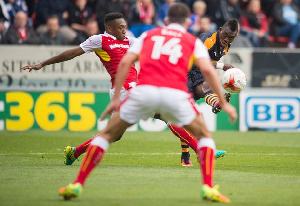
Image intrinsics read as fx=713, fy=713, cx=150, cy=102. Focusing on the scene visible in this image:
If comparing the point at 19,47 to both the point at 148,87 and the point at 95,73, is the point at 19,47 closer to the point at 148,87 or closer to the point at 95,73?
the point at 95,73

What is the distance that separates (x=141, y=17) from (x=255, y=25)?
390 centimetres

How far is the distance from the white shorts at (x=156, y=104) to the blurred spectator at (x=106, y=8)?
1341cm

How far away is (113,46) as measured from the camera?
36.4ft

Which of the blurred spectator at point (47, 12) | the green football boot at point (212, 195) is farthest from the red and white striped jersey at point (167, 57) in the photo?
the blurred spectator at point (47, 12)

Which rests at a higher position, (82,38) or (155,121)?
(82,38)

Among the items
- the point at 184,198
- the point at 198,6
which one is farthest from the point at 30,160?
the point at 198,6

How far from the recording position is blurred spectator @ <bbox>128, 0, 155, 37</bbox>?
65.9 feet

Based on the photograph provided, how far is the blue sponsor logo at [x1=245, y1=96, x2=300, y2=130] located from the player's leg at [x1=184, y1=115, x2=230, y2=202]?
1151cm

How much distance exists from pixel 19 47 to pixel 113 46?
24.1 feet

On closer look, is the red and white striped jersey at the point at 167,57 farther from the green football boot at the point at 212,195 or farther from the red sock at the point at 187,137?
the red sock at the point at 187,137

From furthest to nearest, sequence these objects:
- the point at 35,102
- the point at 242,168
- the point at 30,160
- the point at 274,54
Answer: the point at 274,54 → the point at 35,102 → the point at 30,160 → the point at 242,168

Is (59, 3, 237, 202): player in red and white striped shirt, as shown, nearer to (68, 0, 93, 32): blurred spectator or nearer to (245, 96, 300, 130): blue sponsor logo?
(245, 96, 300, 130): blue sponsor logo

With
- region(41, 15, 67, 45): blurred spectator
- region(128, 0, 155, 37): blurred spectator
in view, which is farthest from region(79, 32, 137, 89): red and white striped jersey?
region(128, 0, 155, 37): blurred spectator

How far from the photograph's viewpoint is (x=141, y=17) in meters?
20.4
